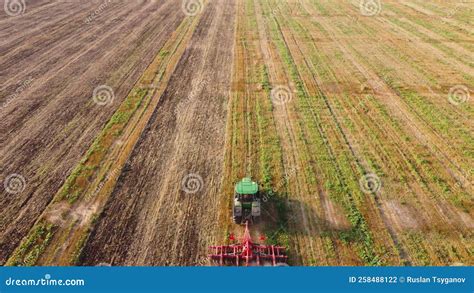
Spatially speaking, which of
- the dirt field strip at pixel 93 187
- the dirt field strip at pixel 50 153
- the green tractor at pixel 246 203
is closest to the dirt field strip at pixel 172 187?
the dirt field strip at pixel 93 187

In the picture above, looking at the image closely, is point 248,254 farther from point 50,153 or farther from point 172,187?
point 50,153

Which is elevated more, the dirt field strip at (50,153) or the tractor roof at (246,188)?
the tractor roof at (246,188)

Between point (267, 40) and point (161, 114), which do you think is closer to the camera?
point (161, 114)

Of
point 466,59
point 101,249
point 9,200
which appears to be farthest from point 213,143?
point 466,59

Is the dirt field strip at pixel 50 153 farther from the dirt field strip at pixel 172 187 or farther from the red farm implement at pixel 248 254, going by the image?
the red farm implement at pixel 248 254

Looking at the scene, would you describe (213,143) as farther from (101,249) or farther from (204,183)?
(101,249)
